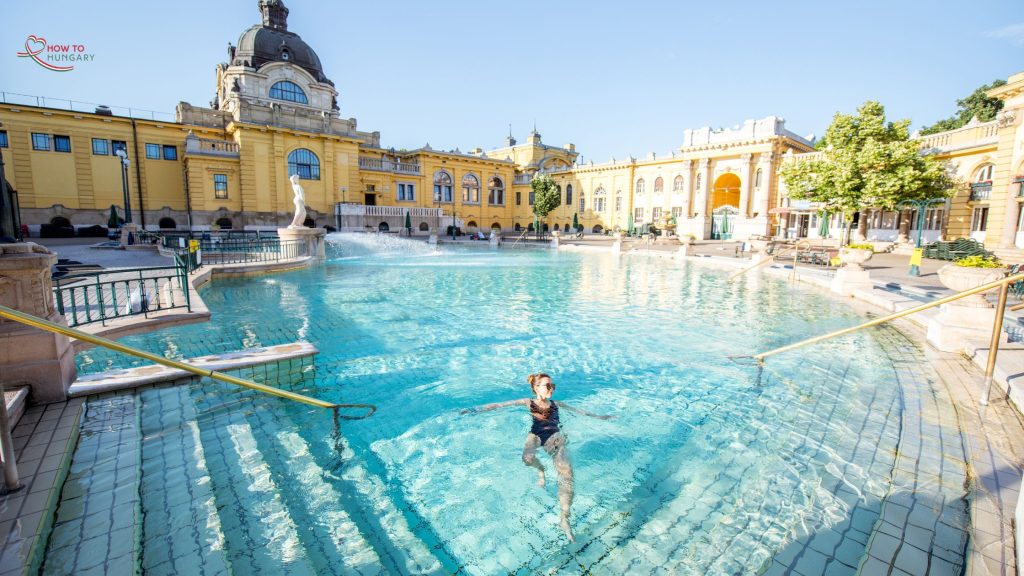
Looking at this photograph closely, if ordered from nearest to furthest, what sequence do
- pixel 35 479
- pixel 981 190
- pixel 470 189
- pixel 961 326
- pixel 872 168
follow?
1. pixel 35 479
2. pixel 961 326
3. pixel 981 190
4. pixel 872 168
5. pixel 470 189

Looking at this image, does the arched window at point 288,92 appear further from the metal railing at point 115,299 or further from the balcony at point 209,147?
the metal railing at point 115,299

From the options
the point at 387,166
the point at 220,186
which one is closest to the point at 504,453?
the point at 220,186

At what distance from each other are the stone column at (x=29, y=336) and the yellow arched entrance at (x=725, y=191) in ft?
147

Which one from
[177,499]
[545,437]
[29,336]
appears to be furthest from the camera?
[545,437]

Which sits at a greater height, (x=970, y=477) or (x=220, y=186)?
(x=220, y=186)

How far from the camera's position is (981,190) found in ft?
75.6

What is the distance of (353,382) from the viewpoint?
6.30 metres

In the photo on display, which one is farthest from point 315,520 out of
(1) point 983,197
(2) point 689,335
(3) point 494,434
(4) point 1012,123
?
(1) point 983,197

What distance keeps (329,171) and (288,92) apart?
835 centimetres

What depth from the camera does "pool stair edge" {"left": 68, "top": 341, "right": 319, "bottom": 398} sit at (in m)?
4.93

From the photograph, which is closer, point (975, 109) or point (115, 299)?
point (115, 299)

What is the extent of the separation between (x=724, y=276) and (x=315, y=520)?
1833 cm

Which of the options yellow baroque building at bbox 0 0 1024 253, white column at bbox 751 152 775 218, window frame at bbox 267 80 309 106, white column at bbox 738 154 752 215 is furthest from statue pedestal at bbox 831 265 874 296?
window frame at bbox 267 80 309 106

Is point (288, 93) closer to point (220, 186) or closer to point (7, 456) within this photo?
point (220, 186)
